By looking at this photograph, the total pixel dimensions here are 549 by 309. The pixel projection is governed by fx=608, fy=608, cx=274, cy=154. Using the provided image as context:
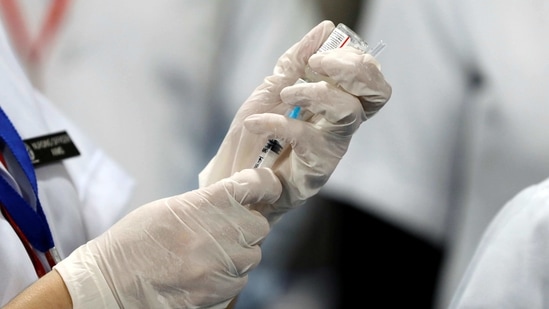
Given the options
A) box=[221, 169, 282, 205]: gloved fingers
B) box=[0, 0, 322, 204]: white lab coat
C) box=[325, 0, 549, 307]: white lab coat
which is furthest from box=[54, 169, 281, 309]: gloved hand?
box=[0, 0, 322, 204]: white lab coat

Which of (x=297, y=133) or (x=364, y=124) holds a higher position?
(x=297, y=133)

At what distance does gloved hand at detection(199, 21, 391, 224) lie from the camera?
675mm

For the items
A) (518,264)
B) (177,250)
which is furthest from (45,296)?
(518,264)

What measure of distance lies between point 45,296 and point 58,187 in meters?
0.28

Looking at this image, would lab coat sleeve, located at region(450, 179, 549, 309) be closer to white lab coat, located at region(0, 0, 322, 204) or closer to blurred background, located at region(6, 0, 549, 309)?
blurred background, located at region(6, 0, 549, 309)

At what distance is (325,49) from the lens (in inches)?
28.0

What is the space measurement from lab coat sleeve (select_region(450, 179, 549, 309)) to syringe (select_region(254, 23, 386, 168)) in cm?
29

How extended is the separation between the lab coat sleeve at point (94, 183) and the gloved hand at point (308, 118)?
24cm

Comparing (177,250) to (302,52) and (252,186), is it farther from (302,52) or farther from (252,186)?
(302,52)

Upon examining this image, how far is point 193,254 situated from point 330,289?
1.68 ft

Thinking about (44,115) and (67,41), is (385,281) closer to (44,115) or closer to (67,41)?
(44,115)

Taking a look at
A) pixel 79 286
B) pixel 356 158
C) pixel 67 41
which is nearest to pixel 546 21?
pixel 356 158

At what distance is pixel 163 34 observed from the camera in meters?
1.24

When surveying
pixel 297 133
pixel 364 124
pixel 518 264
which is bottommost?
pixel 518 264
